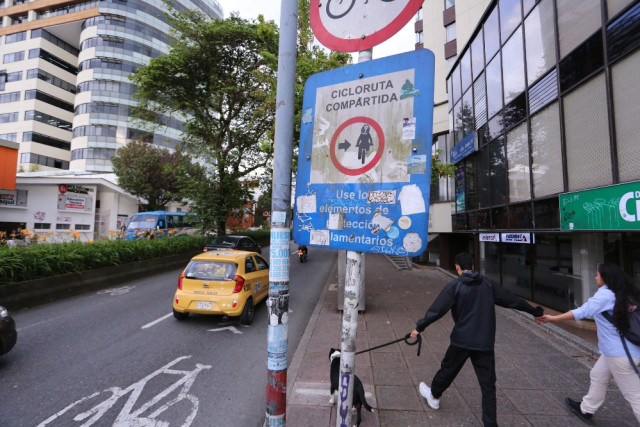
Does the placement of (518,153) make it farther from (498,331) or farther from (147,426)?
(147,426)

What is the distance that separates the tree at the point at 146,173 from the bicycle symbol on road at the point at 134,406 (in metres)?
27.6

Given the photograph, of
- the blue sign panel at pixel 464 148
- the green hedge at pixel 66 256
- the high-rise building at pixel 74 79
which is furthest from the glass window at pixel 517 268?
the high-rise building at pixel 74 79

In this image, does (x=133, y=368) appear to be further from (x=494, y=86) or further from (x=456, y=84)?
(x=456, y=84)

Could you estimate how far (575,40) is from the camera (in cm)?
651

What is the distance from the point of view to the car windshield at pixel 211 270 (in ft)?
22.2

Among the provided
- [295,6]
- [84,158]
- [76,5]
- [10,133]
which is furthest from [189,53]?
[76,5]

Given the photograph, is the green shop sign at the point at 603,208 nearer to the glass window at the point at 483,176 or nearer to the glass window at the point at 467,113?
the glass window at the point at 483,176

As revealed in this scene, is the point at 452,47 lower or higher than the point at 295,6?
higher

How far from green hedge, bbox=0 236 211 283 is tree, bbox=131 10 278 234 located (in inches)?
214

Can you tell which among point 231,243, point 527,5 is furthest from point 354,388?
point 231,243

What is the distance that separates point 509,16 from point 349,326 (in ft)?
37.5

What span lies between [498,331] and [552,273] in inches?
119

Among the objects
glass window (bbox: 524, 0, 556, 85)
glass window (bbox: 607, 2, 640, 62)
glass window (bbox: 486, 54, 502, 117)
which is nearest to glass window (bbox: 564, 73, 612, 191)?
glass window (bbox: 607, 2, 640, 62)

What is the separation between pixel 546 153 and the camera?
24.6 ft
